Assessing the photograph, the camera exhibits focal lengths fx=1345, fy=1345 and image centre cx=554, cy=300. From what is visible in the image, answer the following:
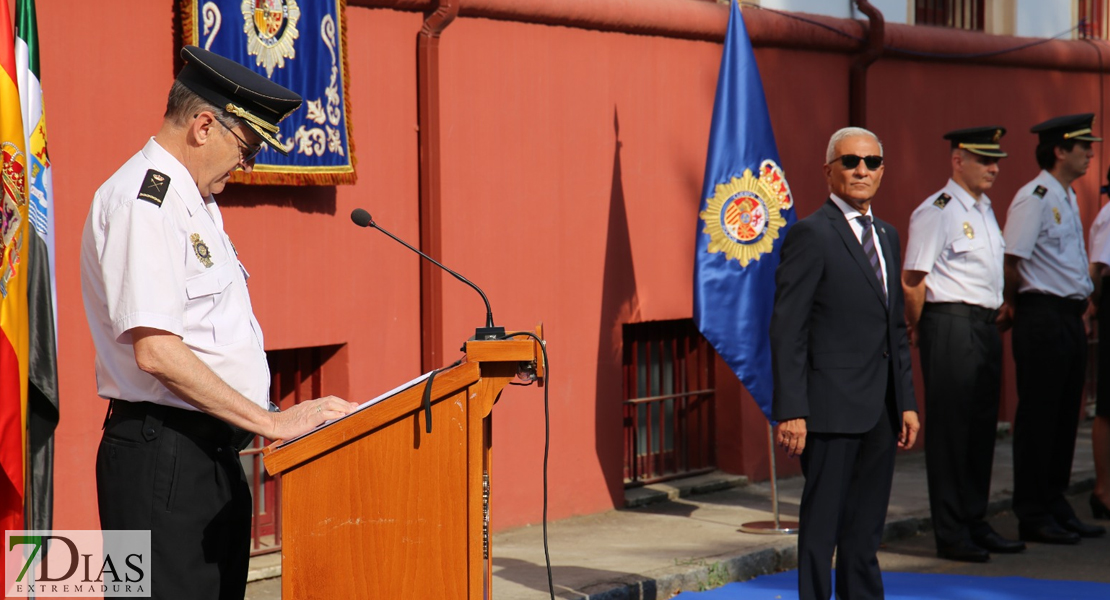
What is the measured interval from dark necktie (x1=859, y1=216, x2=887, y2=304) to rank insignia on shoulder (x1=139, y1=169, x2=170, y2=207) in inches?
124

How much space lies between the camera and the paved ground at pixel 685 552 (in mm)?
6305

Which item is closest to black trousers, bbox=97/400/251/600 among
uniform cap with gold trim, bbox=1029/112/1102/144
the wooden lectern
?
the wooden lectern

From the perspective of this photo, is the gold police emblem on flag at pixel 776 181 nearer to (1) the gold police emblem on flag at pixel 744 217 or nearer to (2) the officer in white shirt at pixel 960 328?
(1) the gold police emblem on flag at pixel 744 217

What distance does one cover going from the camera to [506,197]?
7.58m

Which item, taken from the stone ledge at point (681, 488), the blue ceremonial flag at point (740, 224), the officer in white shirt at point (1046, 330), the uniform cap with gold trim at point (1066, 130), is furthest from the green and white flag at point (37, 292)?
the uniform cap with gold trim at point (1066, 130)

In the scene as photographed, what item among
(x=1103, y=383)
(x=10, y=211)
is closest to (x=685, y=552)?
(x=1103, y=383)

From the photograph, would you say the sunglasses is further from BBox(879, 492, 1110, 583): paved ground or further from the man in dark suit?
BBox(879, 492, 1110, 583): paved ground

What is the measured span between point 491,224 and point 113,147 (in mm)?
2280

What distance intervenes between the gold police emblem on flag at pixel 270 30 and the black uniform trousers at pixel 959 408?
358 centimetres

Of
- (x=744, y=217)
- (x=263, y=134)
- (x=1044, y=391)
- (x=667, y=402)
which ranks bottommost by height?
(x=667, y=402)

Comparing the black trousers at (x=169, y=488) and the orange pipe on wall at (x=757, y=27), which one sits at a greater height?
the orange pipe on wall at (x=757, y=27)

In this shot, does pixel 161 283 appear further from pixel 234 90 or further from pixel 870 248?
pixel 870 248

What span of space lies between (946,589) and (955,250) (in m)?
1.76

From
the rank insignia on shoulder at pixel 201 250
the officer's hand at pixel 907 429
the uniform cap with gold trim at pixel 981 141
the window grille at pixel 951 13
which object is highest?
the window grille at pixel 951 13
